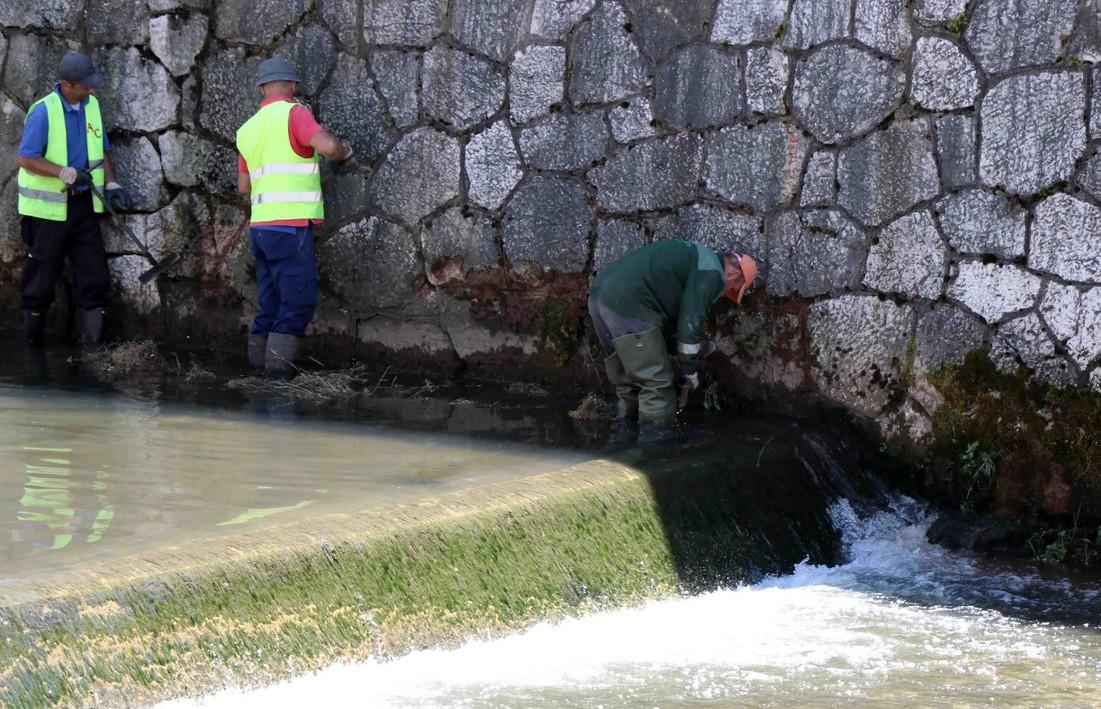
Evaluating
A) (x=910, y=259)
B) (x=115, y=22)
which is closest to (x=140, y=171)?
(x=115, y=22)

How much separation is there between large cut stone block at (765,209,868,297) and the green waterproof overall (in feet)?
1.35

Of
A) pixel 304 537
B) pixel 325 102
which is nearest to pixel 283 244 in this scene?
pixel 325 102

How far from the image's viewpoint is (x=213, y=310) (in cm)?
874

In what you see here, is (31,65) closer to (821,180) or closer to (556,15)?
(556,15)

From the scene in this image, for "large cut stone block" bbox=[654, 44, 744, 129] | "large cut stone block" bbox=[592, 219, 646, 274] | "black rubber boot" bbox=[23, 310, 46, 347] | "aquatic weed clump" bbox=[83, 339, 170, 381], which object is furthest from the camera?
"black rubber boot" bbox=[23, 310, 46, 347]

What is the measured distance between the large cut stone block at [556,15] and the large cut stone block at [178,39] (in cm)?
198

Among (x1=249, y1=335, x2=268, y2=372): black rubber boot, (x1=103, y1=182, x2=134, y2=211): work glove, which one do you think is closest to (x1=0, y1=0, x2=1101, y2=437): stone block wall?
(x1=103, y1=182, x2=134, y2=211): work glove

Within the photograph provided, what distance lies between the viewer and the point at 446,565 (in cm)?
524

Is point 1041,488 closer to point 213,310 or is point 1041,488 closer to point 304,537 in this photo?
point 304,537

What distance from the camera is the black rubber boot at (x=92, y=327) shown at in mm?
8766

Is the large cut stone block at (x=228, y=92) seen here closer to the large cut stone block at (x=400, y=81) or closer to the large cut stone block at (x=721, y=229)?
the large cut stone block at (x=400, y=81)

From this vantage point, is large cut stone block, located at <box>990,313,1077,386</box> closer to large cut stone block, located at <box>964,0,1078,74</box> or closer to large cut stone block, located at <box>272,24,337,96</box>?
large cut stone block, located at <box>964,0,1078,74</box>

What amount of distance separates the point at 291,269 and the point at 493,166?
115 centimetres

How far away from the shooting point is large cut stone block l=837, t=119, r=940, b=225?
6996 mm
